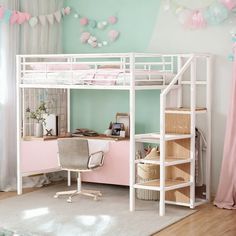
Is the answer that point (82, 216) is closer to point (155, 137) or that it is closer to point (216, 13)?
point (155, 137)

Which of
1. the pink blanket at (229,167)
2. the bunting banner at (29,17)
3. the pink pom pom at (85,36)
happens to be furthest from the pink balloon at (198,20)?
the bunting banner at (29,17)

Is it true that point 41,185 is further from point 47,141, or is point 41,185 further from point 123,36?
point 123,36

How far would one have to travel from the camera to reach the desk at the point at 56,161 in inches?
243

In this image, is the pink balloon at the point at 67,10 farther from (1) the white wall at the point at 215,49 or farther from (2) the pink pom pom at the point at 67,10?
(1) the white wall at the point at 215,49

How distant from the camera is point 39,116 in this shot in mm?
6457

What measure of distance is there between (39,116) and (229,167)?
2.30m

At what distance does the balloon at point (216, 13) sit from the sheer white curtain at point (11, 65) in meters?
2.06

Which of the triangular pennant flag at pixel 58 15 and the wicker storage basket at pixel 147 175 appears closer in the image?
the wicker storage basket at pixel 147 175

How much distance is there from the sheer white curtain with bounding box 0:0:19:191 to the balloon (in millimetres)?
2197

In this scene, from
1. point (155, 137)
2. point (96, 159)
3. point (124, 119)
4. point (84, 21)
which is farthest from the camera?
point (84, 21)

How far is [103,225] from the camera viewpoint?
4820 mm

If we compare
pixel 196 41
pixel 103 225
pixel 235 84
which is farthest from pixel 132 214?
pixel 196 41

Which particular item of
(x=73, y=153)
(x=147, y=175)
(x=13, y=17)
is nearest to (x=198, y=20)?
(x=147, y=175)

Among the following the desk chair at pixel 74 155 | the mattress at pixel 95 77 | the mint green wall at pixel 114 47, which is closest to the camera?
the mattress at pixel 95 77
